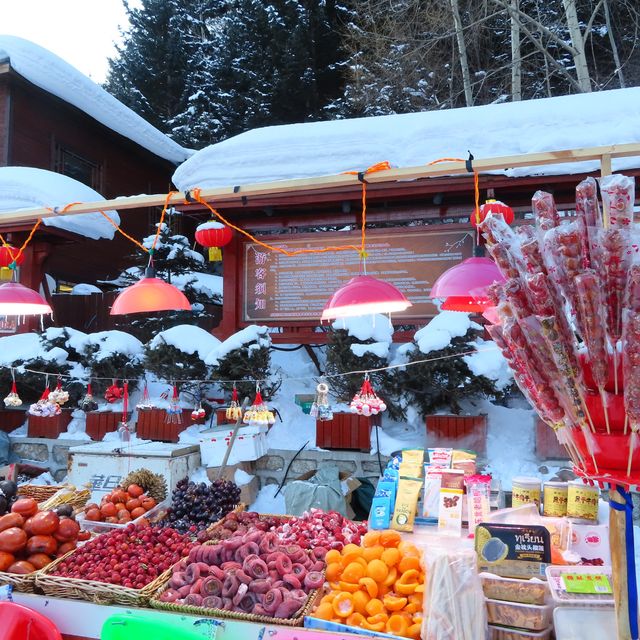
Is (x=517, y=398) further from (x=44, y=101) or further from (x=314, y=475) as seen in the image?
(x=44, y=101)

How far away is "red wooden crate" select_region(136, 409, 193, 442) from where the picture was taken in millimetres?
7863

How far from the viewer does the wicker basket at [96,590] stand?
3.23 m

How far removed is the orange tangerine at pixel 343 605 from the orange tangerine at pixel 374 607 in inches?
3.6

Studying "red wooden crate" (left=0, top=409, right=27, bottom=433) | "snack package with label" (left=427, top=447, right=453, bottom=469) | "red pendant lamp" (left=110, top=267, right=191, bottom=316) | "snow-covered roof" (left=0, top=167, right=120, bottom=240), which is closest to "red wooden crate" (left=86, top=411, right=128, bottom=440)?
"red wooden crate" (left=0, top=409, right=27, bottom=433)

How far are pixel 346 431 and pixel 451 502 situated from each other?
3.45 metres

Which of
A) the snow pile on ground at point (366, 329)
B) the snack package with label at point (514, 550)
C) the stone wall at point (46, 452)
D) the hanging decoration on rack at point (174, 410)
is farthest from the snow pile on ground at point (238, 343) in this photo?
the snack package with label at point (514, 550)

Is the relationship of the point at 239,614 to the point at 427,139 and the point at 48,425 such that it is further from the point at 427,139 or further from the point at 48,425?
the point at 427,139

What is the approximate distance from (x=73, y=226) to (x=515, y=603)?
10618mm

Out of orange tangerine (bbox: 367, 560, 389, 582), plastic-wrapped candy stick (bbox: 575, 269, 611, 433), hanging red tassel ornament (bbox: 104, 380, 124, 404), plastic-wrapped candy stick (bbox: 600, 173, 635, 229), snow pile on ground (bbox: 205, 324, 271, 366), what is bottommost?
orange tangerine (bbox: 367, 560, 389, 582)

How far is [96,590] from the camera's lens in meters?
3.31

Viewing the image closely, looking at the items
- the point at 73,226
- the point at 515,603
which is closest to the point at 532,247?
the point at 515,603

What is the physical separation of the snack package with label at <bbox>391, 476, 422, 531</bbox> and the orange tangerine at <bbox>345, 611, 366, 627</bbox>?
2.61 ft

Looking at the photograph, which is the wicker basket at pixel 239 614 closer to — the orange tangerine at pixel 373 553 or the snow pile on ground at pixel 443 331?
the orange tangerine at pixel 373 553

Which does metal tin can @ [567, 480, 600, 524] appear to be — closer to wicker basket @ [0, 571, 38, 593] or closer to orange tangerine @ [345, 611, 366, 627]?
orange tangerine @ [345, 611, 366, 627]
